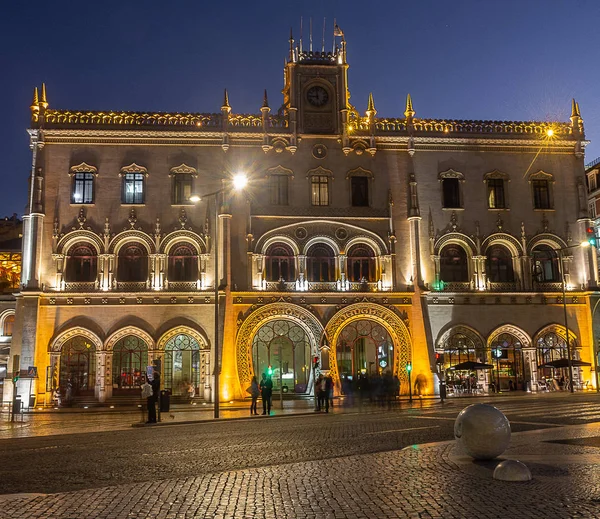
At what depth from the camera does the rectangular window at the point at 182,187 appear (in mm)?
44219

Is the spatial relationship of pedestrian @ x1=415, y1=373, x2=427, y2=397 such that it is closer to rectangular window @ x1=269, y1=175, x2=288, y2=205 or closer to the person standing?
rectangular window @ x1=269, y1=175, x2=288, y2=205

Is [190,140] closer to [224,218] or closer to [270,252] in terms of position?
[224,218]

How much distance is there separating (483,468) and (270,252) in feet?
106

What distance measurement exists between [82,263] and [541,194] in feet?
96.6

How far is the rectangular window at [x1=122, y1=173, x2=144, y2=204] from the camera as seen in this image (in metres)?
44.0

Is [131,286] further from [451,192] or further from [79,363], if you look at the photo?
[451,192]

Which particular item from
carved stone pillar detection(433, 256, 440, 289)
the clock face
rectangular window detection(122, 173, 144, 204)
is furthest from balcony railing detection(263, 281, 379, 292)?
the clock face

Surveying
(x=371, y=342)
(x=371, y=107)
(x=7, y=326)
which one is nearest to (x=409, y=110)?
(x=371, y=107)

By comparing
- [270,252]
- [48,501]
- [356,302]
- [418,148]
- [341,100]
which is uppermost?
[341,100]

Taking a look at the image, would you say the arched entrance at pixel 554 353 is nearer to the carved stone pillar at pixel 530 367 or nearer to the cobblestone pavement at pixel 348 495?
the carved stone pillar at pixel 530 367

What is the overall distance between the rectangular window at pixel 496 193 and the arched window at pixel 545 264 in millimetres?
3699

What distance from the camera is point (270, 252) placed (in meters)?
44.2

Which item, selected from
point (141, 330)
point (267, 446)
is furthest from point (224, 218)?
point (267, 446)

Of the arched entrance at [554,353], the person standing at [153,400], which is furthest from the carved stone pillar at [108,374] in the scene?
the arched entrance at [554,353]
